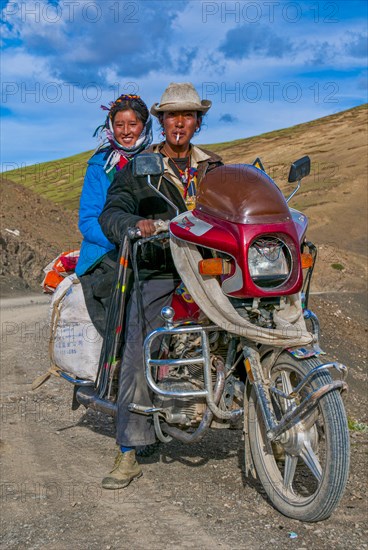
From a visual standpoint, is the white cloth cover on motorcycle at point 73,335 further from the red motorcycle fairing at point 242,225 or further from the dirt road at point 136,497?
the red motorcycle fairing at point 242,225

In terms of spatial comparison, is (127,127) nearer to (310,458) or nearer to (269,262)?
(269,262)

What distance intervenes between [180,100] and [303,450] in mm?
2487

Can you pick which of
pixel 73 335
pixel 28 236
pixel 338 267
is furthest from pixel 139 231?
pixel 28 236

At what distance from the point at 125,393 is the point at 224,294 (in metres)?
1.10

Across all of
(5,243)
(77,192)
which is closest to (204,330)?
(5,243)

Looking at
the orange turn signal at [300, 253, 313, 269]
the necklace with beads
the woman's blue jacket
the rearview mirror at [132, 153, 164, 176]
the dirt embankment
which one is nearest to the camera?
the orange turn signal at [300, 253, 313, 269]

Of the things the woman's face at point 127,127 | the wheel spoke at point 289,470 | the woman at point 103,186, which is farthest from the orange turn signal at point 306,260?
the woman's face at point 127,127

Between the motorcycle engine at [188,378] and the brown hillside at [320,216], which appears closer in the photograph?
the motorcycle engine at [188,378]

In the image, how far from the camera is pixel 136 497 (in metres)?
4.36

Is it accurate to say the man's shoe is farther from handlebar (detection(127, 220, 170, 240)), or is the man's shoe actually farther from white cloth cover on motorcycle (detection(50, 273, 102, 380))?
handlebar (detection(127, 220, 170, 240))

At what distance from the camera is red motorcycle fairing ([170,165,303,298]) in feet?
11.9

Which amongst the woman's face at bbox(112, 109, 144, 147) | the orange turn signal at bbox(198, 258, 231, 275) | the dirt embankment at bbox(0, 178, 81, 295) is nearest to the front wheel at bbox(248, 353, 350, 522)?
the orange turn signal at bbox(198, 258, 231, 275)

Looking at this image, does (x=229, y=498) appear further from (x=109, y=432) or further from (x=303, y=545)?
(x=109, y=432)

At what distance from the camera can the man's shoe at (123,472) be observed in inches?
177
